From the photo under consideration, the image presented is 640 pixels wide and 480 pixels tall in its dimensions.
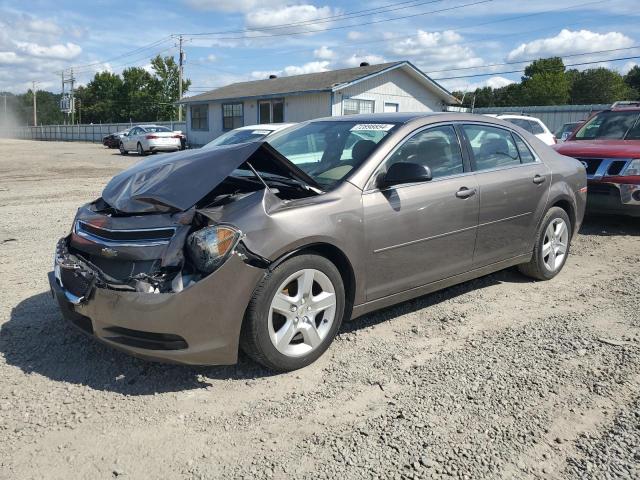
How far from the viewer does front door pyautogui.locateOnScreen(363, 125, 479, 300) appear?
150 inches

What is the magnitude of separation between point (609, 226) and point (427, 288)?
548cm

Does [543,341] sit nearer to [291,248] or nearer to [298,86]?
[291,248]

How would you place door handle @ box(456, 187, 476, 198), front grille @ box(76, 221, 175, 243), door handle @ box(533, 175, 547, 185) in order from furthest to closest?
door handle @ box(533, 175, 547, 185) < door handle @ box(456, 187, 476, 198) < front grille @ box(76, 221, 175, 243)

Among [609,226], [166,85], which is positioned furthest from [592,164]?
[166,85]

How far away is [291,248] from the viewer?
3.29m

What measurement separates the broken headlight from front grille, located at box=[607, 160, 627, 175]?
21.1 ft

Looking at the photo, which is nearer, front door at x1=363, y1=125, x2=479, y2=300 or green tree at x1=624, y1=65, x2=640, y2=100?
front door at x1=363, y1=125, x2=479, y2=300

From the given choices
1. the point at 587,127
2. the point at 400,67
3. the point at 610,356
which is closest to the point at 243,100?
the point at 400,67

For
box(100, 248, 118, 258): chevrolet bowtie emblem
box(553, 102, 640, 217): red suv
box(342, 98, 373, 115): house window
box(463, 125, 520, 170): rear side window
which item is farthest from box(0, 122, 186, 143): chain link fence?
box(100, 248, 118, 258): chevrolet bowtie emblem

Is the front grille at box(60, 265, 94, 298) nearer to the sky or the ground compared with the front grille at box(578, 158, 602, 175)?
nearer to the ground

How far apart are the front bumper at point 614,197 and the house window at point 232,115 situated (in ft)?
85.8

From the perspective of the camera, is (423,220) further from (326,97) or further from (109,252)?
(326,97)

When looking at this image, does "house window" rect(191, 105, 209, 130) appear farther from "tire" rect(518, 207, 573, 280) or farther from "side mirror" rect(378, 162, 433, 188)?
"side mirror" rect(378, 162, 433, 188)

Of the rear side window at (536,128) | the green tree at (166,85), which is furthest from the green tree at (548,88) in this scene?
the rear side window at (536,128)
